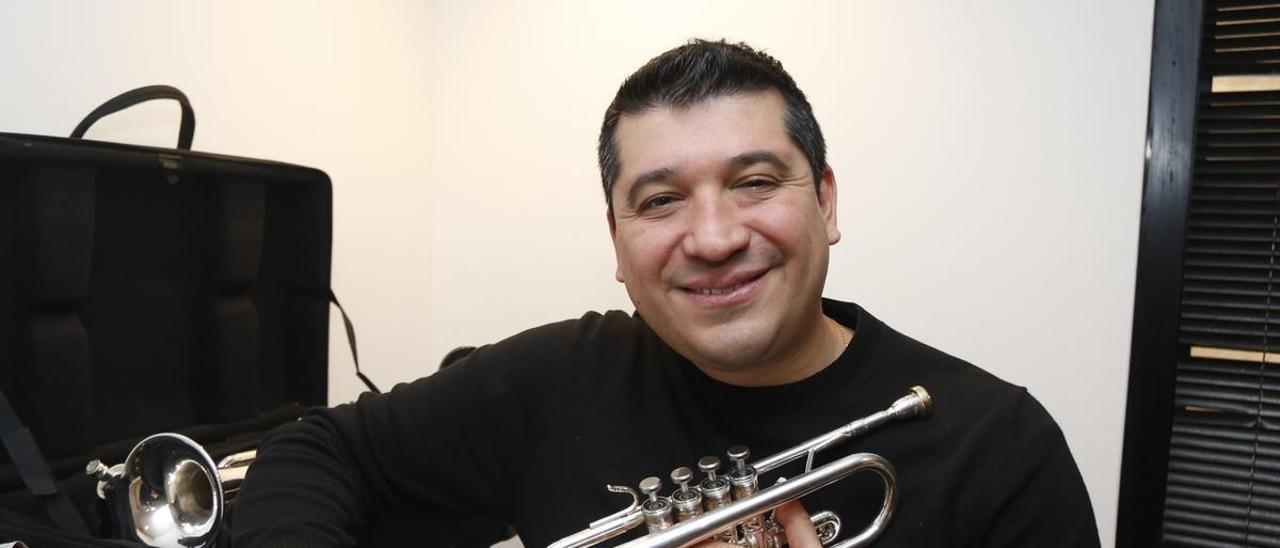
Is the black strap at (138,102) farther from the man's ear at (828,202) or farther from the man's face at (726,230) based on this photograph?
the man's ear at (828,202)

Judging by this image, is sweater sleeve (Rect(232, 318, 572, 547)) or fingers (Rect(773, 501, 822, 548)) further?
sweater sleeve (Rect(232, 318, 572, 547))

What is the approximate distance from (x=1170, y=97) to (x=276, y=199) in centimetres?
179

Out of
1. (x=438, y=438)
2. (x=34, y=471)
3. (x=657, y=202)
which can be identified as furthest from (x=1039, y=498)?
(x=34, y=471)

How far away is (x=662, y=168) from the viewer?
0.90 metres

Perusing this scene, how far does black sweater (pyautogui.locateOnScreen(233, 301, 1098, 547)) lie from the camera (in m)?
0.88

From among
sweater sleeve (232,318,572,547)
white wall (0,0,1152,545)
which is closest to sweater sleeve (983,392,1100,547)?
sweater sleeve (232,318,572,547)

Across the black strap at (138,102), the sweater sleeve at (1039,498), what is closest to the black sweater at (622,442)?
the sweater sleeve at (1039,498)

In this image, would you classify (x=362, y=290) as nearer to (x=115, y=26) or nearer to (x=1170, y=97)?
(x=115, y=26)

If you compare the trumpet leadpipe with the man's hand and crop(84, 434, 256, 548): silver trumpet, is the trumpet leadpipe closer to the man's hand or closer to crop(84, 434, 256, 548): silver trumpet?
the man's hand

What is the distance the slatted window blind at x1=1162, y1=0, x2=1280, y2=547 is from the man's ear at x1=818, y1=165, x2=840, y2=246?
978mm

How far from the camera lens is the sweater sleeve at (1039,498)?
2.83 ft

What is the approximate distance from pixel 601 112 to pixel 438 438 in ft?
3.84

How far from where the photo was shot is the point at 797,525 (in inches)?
33.4

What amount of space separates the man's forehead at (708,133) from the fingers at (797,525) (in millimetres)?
400
